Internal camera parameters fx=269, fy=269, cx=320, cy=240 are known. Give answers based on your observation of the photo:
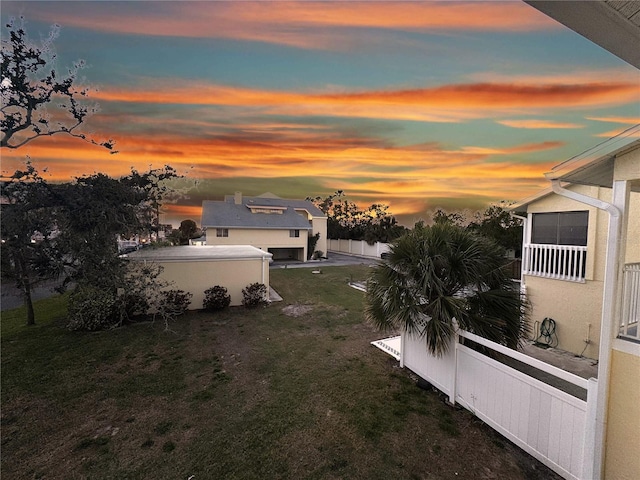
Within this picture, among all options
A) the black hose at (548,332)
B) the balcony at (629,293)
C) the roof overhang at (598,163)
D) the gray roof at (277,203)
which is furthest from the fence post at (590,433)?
the gray roof at (277,203)

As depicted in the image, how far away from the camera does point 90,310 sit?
26.6ft

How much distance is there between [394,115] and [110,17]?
7.61 meters

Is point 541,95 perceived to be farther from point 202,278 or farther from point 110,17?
point 202,278

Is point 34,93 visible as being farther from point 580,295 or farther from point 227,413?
point 580,295

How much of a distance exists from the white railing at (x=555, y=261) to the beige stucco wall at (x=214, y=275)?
30.3 ft

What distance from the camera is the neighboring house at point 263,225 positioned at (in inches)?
919

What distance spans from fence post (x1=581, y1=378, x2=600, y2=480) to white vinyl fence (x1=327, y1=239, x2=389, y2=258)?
24344mm

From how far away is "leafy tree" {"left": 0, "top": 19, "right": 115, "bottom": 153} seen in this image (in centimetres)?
521

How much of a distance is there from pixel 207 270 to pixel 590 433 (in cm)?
1058

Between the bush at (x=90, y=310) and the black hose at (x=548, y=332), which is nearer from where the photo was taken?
the black hose at (x=548, y=332)

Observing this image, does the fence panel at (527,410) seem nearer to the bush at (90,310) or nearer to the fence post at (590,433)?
the fence post at (590,433)

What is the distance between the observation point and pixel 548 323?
7.49 meters

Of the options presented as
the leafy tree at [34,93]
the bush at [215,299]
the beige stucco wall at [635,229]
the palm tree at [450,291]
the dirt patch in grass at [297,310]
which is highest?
the leafy tree at [34,93]

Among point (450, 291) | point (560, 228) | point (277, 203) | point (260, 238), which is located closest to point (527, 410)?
point (450, 291)
